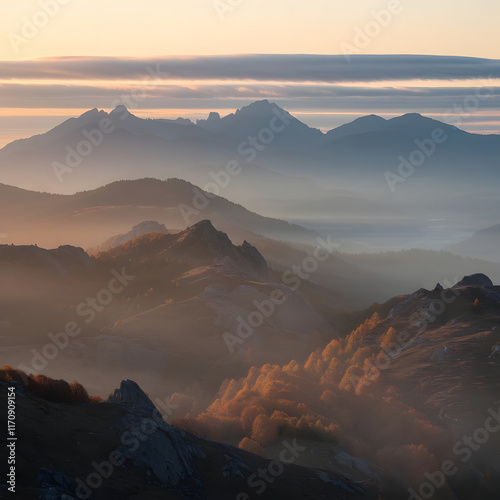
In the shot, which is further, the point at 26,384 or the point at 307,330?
the point at 307,330

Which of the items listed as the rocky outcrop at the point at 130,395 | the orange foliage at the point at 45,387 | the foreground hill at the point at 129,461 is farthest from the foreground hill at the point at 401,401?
the orange foliage at the point at 45,387

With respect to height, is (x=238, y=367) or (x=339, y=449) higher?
(x=339, y=449)

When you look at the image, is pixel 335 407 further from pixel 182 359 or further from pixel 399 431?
pixel 182 359

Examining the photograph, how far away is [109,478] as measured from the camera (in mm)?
63812

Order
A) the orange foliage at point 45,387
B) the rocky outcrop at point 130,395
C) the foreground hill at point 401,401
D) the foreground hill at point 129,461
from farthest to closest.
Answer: the foreground hill at point 401,401
the rocky outcrop at point 130,395
the orange foliage at point 45,387
the foreground hill at point 129,461

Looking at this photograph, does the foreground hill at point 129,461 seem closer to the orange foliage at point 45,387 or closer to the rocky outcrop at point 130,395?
the rocky outcrop at point 130,395

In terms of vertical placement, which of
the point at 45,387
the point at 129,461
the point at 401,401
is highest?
the point at 129,461

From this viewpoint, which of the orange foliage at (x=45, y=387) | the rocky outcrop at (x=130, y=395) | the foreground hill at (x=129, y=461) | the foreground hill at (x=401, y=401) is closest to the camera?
the foreground hill at (x=129, y=461)

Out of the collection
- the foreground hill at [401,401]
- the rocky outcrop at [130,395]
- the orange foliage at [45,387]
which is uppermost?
the orange foliage at [45,387]

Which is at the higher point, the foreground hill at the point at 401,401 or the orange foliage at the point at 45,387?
the orange foliage at the point at 45,387

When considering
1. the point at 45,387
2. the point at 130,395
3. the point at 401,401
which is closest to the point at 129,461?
the point at 130,395

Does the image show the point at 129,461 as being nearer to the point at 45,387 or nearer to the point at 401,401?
the point at 45,387

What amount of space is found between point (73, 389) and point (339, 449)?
127 ft

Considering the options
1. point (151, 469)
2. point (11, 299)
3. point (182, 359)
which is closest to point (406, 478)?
point (151, 469)
